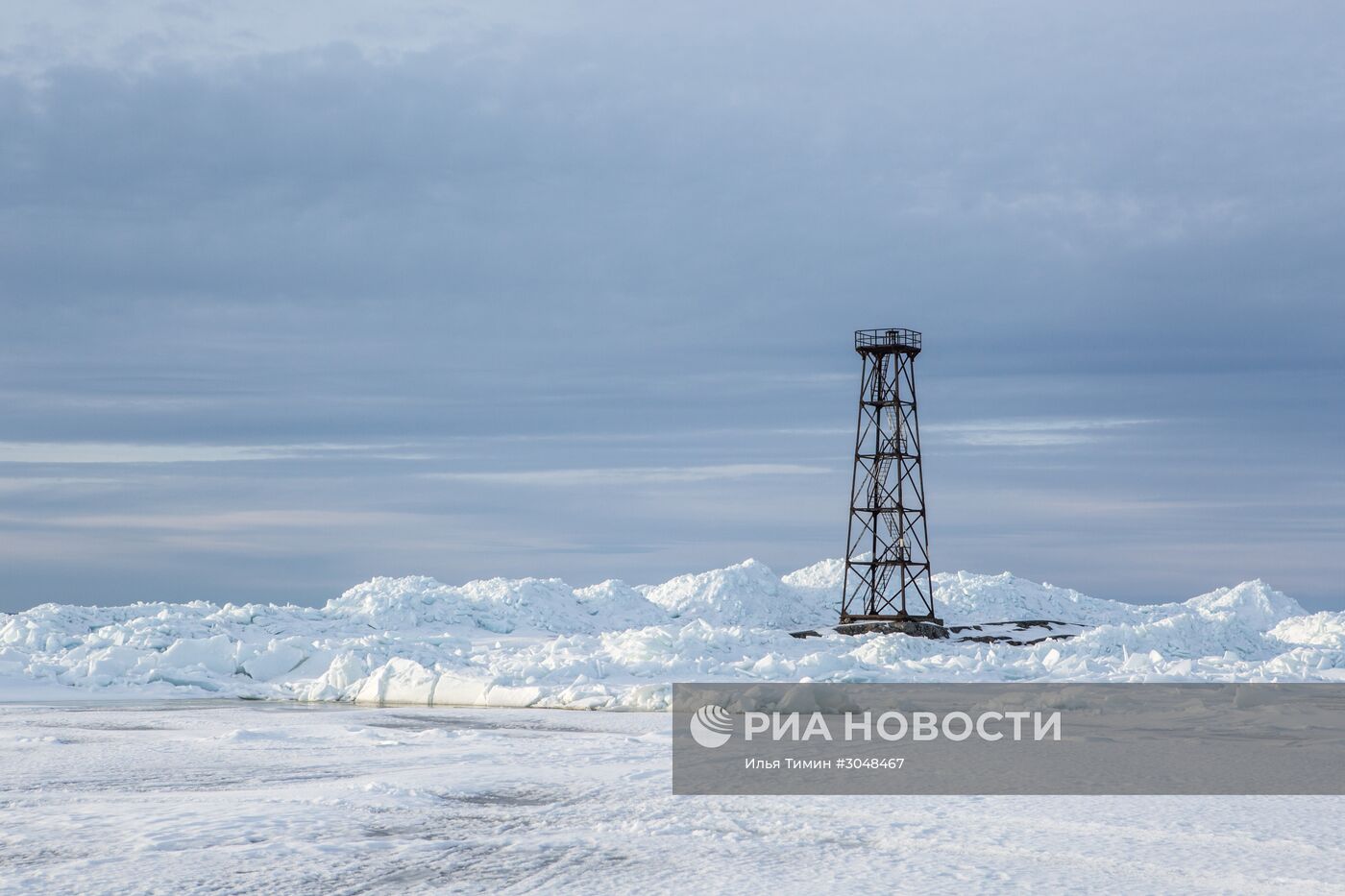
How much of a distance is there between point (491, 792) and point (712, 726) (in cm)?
425

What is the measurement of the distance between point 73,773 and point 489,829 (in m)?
4.50

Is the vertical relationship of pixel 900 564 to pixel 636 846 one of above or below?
above

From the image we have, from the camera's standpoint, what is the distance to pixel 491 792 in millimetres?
8656

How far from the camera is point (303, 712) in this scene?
626 inches

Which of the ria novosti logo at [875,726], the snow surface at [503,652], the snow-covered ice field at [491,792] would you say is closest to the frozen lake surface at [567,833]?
the snow-covered ice field at [491,792]

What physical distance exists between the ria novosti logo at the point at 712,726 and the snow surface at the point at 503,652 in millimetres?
2529

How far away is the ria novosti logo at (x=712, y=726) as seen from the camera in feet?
37.8

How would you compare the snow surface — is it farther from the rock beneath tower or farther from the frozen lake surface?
the frozen lake surface

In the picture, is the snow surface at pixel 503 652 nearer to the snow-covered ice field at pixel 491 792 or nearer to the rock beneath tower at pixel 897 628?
the snow-covered ice field at pixel 491 792

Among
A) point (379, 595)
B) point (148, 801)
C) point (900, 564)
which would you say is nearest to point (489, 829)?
point (148, 801)

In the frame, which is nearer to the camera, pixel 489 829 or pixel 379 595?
pixel 489 829

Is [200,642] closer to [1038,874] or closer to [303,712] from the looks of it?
[303,712]

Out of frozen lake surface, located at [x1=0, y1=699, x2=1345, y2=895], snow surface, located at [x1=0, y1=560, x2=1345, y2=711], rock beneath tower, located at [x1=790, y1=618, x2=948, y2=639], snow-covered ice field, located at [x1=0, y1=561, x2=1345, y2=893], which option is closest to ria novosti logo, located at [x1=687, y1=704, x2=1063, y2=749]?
snow-covered ice field, located at [x1=0, y1=561, x2=1345, y2=893]

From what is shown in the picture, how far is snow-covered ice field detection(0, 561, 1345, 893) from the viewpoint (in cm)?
613
